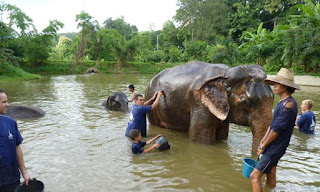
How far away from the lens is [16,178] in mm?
2930

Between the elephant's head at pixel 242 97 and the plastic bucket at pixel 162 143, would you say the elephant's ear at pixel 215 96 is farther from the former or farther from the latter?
the plastic bucket at pixel 162 143

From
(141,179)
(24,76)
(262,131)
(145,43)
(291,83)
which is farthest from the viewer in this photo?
(145,43)

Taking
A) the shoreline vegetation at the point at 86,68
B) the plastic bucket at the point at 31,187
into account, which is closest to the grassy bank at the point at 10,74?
the shoreline vegetation at the point at 86,68

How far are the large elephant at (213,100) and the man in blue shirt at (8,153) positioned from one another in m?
3.18

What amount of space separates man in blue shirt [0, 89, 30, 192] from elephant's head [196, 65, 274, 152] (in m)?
3.18

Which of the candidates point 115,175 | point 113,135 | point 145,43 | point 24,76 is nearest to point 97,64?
point 145,43

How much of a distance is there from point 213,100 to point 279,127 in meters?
2.05

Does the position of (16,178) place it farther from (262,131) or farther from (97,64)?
(97,64)

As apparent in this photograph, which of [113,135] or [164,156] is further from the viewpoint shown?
[113,135]

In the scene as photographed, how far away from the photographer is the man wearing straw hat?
3045 mm

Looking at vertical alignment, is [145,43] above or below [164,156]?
above

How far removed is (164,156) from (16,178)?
259 centimetres

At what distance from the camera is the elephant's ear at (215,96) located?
4953 mm

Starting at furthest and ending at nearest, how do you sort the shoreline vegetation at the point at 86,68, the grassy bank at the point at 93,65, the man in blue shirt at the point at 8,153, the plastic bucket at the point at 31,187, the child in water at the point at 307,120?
the grassy bank at the point at 93,65 < the shoreline vegetation at the point at 86,68 < the child in water at the point at 307,120 < the plastic bucket at the point at 31,187 < the man in blue shirt at the point at 8,153
